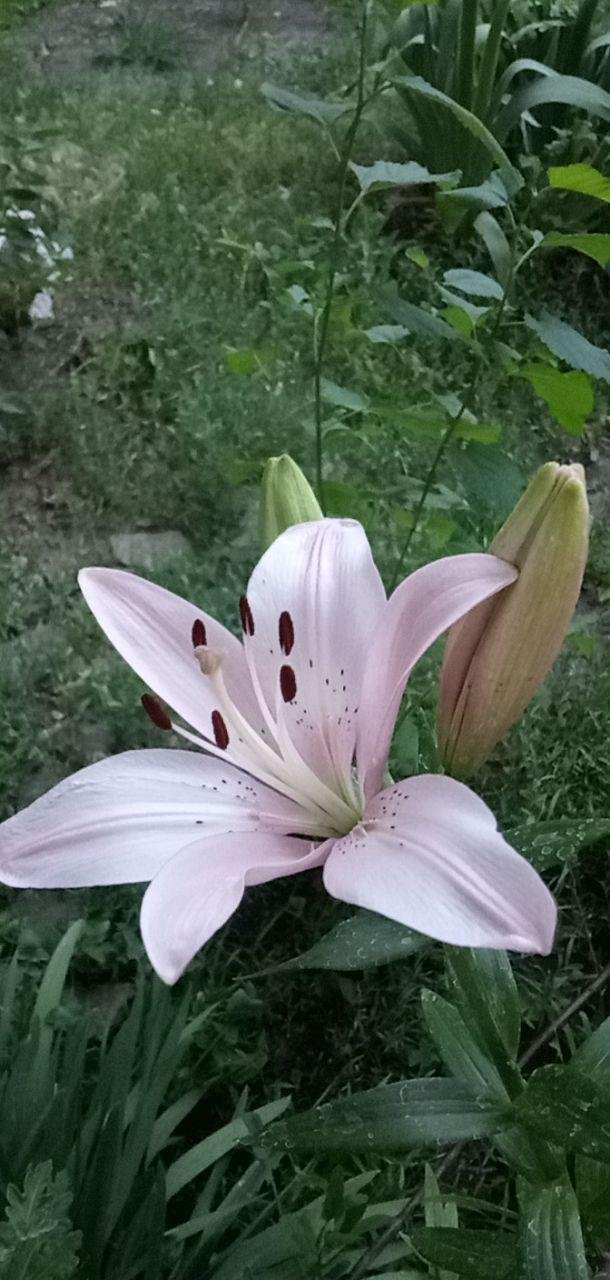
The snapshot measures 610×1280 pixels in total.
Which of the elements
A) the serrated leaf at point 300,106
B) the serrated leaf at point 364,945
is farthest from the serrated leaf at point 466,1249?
the serrated leaf at point 300,106

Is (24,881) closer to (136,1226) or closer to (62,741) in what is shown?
(136,1226)

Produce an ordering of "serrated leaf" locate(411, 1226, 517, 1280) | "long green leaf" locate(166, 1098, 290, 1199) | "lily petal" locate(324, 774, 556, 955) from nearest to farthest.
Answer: "lily petal" locate(324, 774, 556, 955), "serrated leaf" locate(411, 1226, 517, 1280), "long green leaf" locate(166, 1098, 290, 1199)

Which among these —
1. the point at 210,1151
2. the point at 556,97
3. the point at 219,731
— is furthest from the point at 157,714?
the point at 556,97

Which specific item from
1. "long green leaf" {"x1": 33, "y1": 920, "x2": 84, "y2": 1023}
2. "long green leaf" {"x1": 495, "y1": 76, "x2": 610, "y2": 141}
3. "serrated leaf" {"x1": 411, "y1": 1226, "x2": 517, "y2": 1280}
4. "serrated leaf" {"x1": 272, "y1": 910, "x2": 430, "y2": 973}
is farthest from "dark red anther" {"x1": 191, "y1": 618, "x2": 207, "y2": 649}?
"long green leaf" {"x1": 495, "y1": 76, "x2": 610, "y2": 141}

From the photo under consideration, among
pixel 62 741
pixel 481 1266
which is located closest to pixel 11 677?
pixel 62 741

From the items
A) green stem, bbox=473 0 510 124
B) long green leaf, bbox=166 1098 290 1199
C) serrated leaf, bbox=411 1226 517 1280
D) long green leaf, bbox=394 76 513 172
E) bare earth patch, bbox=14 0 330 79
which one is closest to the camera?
long green leaf, bbox=394 76 513 172

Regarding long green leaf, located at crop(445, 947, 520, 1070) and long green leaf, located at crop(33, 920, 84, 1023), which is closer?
long green leaf, located at crop(445, 947, 520, 1070)

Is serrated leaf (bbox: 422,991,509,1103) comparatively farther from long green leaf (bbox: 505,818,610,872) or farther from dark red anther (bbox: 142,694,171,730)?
dark red anther (bbox: 142,694,171,730)

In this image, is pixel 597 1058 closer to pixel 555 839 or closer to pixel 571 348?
pixel 555 839
